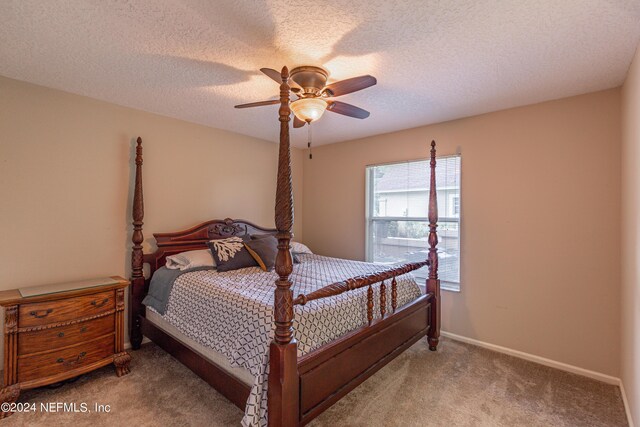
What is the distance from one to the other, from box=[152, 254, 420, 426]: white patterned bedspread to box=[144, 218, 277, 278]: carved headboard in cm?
58

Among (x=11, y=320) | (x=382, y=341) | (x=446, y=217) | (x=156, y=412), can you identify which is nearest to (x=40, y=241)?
(x=11, y=320)

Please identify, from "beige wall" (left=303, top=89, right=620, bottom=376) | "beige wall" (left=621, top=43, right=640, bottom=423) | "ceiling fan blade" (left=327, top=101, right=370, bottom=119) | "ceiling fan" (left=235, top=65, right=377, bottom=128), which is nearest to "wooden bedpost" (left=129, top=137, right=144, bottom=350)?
"ceiling fan" (left=235, top=65, right=377, bottom=128)

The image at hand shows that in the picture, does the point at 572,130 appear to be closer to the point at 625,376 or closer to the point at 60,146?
the point at 625,376

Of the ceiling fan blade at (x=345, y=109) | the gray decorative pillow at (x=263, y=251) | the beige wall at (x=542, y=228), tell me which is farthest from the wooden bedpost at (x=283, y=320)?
the beige wall at (x=542, y=228)

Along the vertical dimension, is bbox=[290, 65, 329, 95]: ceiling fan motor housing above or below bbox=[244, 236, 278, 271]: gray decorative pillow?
above

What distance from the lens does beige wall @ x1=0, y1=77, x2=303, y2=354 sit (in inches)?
93.7

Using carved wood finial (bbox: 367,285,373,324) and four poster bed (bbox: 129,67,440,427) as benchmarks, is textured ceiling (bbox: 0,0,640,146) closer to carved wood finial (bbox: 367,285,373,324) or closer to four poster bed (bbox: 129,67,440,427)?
four poster bed (bbox: 129,67,440,427)

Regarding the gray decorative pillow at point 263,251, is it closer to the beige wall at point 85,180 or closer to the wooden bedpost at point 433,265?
the beige wall at point 85,180

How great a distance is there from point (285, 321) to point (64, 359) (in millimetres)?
1850

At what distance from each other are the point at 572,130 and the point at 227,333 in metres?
3.20

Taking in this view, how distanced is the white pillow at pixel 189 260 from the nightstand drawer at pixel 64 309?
22.9 inches

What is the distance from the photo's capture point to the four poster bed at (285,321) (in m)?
1.56

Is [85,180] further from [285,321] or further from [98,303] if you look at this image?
[285,321]

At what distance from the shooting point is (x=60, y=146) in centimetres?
258
